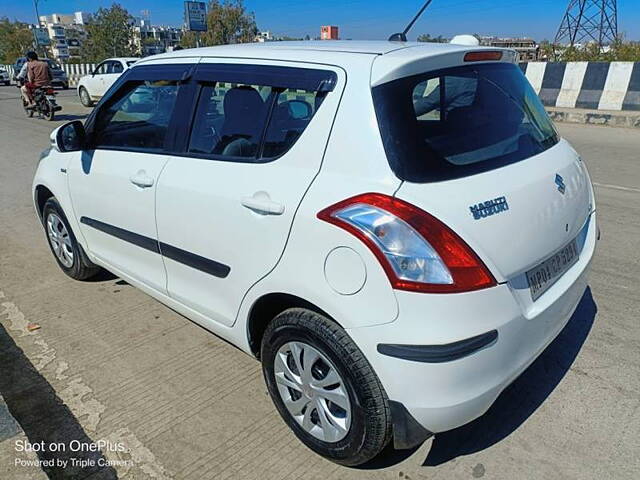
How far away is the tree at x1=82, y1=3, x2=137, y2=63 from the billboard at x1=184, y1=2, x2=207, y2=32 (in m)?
18.3

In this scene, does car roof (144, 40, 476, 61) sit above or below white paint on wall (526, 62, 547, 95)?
above

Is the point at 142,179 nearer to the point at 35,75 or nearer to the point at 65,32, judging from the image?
the point at 35,75

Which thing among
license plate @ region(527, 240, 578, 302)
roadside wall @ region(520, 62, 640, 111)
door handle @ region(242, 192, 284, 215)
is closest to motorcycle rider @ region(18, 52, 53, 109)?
roadside wall @ region(520, 62, 640, 111)

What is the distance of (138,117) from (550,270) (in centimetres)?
255

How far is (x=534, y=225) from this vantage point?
6.82 ft

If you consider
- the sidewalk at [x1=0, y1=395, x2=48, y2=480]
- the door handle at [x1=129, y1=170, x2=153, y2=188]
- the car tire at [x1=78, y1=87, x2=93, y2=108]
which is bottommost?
the car tire at [x1=78, y1=87, x2=93, y2=108]

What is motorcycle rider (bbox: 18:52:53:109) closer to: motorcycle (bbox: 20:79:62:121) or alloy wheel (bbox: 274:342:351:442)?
motorcycle (bbox: 20:79:62:121)

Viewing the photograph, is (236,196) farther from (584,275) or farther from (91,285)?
(91,285)

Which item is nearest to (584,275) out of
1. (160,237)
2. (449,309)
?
(449,309)

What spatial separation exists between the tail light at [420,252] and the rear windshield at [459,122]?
0.18m

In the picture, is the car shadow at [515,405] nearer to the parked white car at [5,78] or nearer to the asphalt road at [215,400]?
the asphalt road at [215,400]

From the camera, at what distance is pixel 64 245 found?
416 cm

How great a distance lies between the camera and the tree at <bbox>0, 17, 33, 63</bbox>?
60.6m

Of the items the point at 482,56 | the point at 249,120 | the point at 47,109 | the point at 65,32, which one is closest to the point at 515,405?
the point at 482,56
